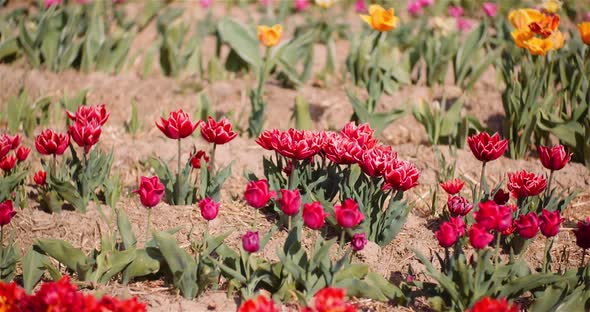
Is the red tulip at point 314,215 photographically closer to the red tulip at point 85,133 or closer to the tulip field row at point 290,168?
the tulip field row at point 290,168

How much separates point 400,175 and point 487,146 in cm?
38

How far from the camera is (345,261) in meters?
2.49

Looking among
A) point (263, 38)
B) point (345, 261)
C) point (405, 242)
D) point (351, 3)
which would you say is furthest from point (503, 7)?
point (345, 261)

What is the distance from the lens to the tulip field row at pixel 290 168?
2.40m

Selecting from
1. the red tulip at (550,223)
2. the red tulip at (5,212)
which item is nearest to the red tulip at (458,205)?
the red tulip at (550,223)

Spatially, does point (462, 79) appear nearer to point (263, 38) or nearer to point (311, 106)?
point (311, 106)

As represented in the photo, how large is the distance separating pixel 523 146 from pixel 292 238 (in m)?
1.89

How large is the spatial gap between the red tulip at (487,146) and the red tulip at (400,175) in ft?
0.97

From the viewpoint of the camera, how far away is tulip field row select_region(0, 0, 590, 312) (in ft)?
7.86

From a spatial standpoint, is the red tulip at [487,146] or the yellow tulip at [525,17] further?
the yellow tulip at [525,17]

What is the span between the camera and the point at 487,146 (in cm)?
257

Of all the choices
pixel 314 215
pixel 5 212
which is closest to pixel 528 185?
pixel 314 215

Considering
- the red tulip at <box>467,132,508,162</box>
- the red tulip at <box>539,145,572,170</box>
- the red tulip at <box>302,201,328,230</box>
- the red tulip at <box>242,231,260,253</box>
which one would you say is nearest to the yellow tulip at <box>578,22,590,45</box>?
the red tulip at <box>539,145,572,170</box>

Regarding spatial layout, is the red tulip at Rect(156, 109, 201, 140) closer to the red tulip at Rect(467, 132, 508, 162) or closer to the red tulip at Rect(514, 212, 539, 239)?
the red tulip at Rect(467, 132, 508, 162)
